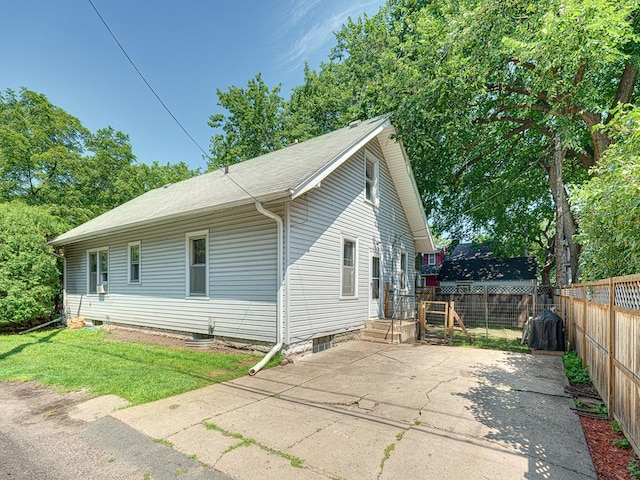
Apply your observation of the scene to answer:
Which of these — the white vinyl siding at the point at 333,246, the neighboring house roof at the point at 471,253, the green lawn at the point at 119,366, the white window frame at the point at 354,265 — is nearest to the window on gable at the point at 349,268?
the white window frame at the point at 354,265

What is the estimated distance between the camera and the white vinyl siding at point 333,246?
719 cm

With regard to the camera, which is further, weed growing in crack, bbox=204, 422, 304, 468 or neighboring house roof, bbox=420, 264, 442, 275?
neighboring house roof, bbox=420, 264, 442, 275

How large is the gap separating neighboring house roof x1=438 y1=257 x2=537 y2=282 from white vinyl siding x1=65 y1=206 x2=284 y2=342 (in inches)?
865

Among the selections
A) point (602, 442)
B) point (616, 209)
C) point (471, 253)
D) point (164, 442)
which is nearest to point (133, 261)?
point (164, 442)

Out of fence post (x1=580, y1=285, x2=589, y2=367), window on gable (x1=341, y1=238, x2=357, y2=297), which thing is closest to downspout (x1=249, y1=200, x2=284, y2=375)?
window on gable (x1=341, y1=238, x2=357, y2=297)

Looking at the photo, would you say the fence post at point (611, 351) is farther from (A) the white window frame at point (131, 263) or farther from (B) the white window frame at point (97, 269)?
(B) the white window frame at point (97, 269)

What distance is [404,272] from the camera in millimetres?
13008

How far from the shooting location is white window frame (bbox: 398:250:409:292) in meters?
12.5

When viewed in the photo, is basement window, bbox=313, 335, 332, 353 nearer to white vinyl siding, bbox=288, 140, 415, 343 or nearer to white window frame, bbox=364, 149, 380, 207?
white vinyl siding, bbox=288, 140, 415, 343

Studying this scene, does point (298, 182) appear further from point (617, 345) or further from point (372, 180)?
point (617, 345)

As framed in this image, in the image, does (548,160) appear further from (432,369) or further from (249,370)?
(249,370)

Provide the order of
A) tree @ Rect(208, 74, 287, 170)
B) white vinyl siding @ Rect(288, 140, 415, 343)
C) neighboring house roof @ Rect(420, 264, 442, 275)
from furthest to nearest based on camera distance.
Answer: neighboring house roof @ Rect(420, 264, 442, 275) < tree @ Rect(208, 74, 287, 170) < white vinyl siding @ Rect(288, 140, 415, 343)

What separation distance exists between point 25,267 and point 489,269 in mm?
26868

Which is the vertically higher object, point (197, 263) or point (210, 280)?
point (197, 263)
